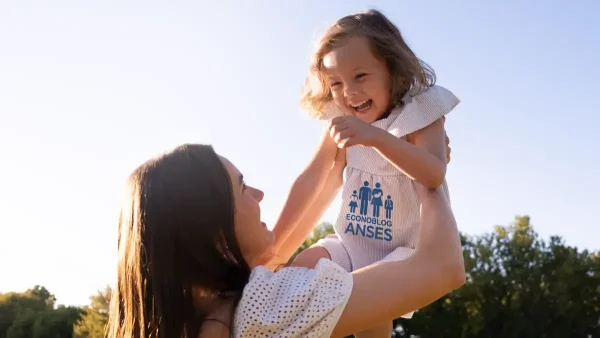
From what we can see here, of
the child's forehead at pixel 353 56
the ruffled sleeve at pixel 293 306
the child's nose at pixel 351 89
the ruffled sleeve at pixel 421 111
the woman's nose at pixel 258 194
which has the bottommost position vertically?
the ruffled sleeve at pixel 293 306

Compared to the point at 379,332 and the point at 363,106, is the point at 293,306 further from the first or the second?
the point at 363,106

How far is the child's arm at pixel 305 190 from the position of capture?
340 cm

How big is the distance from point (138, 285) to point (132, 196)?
0.29 meters

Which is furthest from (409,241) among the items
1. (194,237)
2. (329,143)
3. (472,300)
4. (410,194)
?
(472,300)

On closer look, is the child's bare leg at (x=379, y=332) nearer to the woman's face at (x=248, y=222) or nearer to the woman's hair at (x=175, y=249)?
the woman's face at (x=248, y=222)

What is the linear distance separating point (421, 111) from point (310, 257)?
73cm

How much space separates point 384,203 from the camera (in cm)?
335

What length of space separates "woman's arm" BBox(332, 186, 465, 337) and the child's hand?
1.20 ft

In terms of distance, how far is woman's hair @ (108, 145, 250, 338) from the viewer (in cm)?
251

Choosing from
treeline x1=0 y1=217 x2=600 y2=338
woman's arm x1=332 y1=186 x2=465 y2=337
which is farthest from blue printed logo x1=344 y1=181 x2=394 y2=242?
treeline x1=0 y1=217 x2=600 y2=338

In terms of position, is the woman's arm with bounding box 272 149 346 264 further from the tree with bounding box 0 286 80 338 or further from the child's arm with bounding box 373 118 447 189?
the tree with bounding box 0 286 80 338

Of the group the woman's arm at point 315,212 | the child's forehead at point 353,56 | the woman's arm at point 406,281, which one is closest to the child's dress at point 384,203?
the woman's arm at point 315,212

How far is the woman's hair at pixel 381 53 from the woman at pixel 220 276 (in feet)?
2.98

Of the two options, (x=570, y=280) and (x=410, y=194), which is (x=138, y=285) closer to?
(x=410, y=194)
